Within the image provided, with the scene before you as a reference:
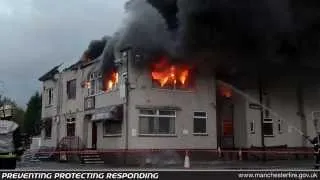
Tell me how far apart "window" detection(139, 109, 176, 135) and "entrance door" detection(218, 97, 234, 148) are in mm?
4733

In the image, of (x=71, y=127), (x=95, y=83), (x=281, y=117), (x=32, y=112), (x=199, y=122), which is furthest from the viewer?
(x=32, y=112)

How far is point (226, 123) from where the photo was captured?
37.2m

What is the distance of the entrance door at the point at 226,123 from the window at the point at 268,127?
7.76ft

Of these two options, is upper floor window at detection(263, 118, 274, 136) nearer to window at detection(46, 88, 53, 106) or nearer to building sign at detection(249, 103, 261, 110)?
building sign at detection(249, 103, 261, 110)

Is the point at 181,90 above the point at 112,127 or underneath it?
above

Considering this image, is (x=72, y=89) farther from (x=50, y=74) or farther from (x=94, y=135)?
(x=94, y=135)

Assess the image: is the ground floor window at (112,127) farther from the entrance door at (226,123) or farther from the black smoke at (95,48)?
the entrance door at (226,123)

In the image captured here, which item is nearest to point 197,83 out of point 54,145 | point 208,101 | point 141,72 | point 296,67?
point 208,101

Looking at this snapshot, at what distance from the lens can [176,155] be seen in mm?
32406

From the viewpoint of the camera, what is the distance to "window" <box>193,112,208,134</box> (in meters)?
34.1

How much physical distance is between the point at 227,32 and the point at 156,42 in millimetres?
4575

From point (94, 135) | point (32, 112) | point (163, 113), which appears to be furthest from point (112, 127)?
point (32, 112)

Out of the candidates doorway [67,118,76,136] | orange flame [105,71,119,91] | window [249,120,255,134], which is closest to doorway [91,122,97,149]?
doorway [67,118,76,136]

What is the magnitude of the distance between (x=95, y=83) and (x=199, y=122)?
7780 mm
